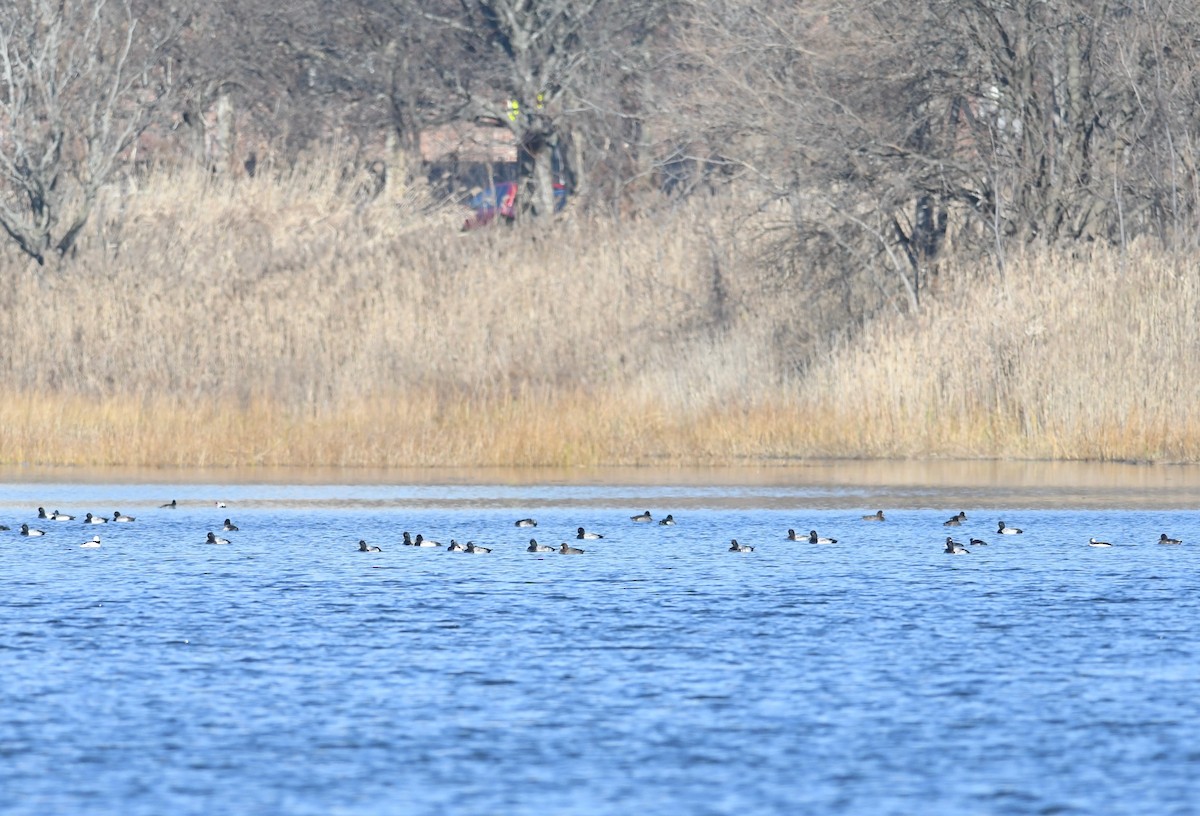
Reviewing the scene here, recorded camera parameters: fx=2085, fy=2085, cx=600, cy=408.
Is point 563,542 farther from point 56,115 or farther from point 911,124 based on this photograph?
point 56,115

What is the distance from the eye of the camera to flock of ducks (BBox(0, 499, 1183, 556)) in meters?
18.0

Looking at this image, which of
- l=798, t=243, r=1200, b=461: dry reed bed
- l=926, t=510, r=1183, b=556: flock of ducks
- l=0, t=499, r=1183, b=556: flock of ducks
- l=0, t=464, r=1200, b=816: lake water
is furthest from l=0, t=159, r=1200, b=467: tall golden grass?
l=926, t=510, r=1183, b=556: flock of ducks

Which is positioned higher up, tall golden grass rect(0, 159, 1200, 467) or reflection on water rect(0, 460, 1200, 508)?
tall golden grass rect(0, 159, 1200, 467)

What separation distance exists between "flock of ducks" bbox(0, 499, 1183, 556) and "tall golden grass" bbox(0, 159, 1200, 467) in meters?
5.06

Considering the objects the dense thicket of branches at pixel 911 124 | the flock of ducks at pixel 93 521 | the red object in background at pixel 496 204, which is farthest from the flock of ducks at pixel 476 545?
the red object in background at pixel 496 204

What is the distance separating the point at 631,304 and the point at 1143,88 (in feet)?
27.8

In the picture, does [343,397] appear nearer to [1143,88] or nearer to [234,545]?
[234,545]

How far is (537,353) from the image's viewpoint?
102 feet

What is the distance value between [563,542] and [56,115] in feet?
62.4

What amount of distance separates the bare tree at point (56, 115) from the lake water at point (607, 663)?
48.1ft

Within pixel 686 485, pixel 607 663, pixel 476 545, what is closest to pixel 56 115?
pixel 686 485

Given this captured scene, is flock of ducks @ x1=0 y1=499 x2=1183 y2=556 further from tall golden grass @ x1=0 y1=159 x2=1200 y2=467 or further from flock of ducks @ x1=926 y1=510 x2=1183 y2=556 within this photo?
tall golden grass @ x1=0 y1=159 x2=1200 y2=467

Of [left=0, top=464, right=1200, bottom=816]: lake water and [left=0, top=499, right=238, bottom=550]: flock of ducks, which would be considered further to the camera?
[left=0, top=499, right=238, bottom=550]: flock of ducks

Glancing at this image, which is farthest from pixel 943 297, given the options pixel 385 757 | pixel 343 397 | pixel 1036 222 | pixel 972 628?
pixel 385 757
